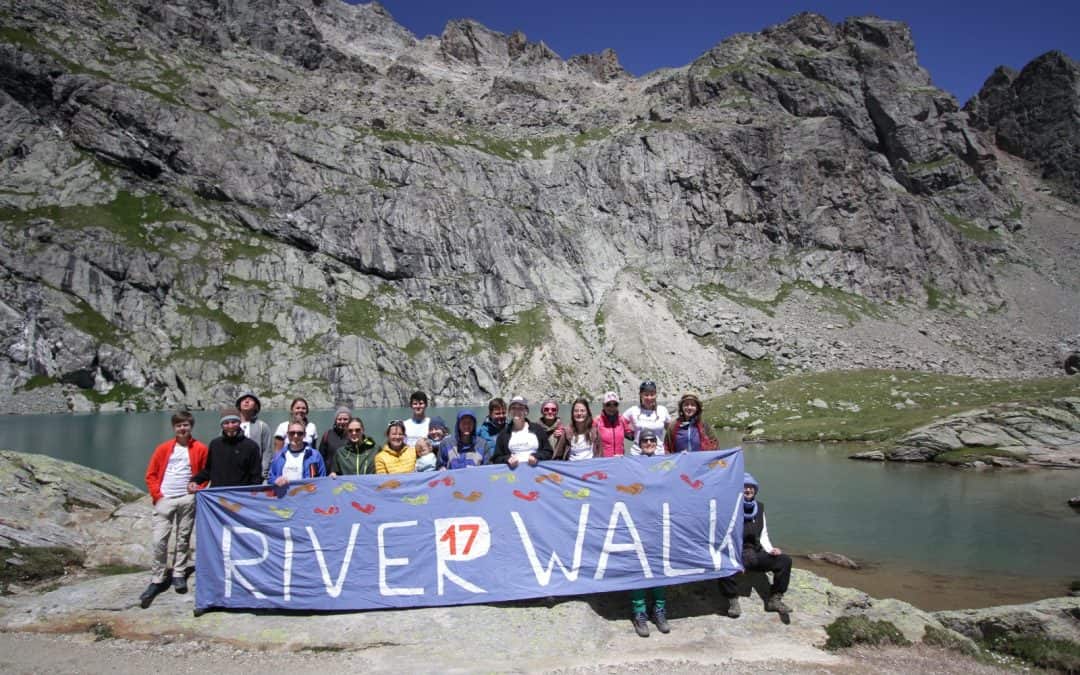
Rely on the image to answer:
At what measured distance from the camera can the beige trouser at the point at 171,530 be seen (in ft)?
32.9

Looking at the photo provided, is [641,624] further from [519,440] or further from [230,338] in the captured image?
[230,338]

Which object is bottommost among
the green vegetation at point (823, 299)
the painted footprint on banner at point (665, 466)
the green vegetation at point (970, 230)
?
the painted footprint on banner at point (665, 466)

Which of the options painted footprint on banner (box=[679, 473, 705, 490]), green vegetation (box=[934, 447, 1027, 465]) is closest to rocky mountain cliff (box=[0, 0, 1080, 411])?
green vegetation (box=[934, 447, 1027, 465])

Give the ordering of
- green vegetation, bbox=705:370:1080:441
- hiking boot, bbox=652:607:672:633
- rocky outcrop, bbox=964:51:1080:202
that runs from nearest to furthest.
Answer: hiking boot, bbox=652:607:672:633 → green vegetation, bbox=705:370:1080:441 → rocky outcrop, bbox=964:51:1080:202

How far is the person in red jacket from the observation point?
1006 centimetres

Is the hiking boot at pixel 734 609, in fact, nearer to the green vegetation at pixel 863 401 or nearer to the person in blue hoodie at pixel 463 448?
the person in blue hoodie at pixel 463 448

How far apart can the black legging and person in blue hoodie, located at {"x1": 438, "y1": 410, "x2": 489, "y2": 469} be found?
5.06 meters

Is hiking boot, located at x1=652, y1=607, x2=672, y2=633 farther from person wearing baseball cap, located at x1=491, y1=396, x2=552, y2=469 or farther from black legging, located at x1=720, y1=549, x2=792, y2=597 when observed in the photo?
person wearing baseball cap, located at x1=491, y1=396, x2=552, y2=469

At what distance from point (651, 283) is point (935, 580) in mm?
119535

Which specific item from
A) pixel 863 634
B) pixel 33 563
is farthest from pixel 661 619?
pixel 33 563

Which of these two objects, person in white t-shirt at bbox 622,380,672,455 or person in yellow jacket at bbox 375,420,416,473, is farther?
person in white t-shirt at bbox 622,380,672,455

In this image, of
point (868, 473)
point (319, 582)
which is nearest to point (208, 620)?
point (319, 582)

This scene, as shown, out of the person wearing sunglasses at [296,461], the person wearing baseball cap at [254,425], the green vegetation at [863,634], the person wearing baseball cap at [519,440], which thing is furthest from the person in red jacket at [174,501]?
the green vegetation at [863,634]

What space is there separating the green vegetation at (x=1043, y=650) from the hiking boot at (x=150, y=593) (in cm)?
1432
